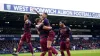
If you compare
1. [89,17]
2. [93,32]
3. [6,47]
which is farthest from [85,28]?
[6,47]

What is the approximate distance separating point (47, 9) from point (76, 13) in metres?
7.61

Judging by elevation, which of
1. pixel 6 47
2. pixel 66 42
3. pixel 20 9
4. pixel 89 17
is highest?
pixel 66 42

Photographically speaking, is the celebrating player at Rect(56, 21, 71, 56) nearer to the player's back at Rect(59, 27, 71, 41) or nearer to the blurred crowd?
the player's back at Rect(59, 27, 71, 41)

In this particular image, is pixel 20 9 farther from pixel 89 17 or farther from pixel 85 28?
pixel 85 28

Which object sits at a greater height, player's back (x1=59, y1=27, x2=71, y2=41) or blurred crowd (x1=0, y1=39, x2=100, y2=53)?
player's back (x1=59, y1=27, x2=71, y2=41)

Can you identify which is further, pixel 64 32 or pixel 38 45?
pixel 38 45

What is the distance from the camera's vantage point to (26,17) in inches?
634

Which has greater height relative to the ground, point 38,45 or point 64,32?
point 64,32

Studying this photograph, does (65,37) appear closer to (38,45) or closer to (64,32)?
(64,32)

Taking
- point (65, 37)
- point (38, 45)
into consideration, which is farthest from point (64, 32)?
point (38, 45)

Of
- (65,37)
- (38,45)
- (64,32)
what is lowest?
(38,45)

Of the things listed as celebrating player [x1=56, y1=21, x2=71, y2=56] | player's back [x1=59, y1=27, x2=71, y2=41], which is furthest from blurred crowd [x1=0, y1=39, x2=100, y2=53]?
player's back [x1=59, y1=27, x2=71, y2=41]

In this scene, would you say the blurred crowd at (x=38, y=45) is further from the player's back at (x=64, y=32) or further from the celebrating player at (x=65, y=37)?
the player's back at (x=64, y=32)

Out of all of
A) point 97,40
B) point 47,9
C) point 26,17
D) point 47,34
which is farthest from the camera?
point 97,40
